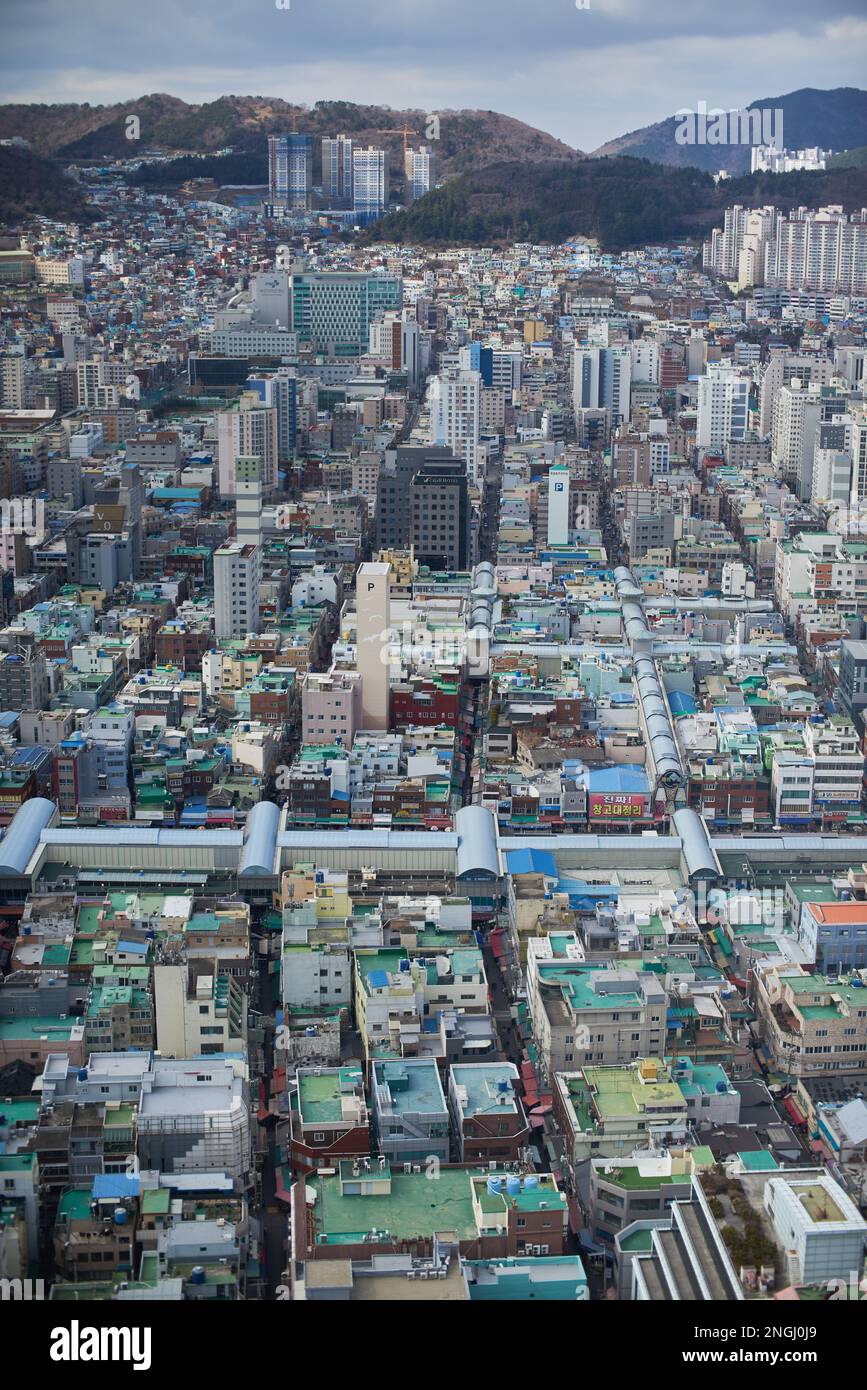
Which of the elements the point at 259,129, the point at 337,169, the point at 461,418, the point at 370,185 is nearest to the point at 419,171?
the point at 370,185

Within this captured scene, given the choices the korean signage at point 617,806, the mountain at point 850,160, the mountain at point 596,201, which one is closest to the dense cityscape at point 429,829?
the korean signage at point 617,806

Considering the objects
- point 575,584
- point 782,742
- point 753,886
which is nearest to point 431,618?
point 575,584

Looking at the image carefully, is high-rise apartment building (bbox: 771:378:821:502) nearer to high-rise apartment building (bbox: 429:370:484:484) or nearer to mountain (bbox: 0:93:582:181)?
high-rise apartment building (bbox: 429:370:484:484)

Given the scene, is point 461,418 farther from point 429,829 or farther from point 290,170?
point 290,170

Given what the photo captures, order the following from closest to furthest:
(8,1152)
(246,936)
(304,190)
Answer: (8,1152), (246,936), (304,190)

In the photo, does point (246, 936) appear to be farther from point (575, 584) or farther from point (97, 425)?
point (97, 425)
